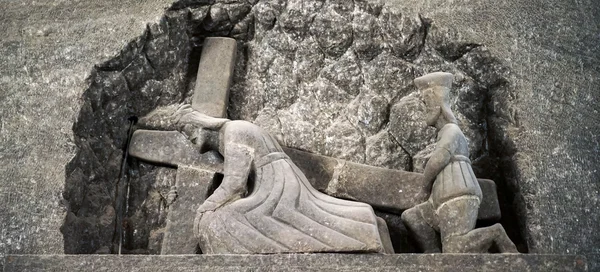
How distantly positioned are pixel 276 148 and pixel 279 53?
0.92m

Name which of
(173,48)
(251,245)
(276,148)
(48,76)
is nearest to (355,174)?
(276,148)

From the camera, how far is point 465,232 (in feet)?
14.3

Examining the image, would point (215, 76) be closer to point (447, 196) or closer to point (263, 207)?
point (263, 207)

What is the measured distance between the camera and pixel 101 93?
504cm

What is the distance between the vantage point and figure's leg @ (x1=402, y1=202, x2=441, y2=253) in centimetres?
455

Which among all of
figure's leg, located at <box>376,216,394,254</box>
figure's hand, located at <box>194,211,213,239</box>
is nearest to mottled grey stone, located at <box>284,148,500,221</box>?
figure's leg, located at <box>376,216,394,254</box>

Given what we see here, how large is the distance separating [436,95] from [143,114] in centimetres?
184

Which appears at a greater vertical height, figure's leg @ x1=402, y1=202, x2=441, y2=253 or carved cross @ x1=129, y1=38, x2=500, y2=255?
carved cross @ x1=129, y1=38, x2=500, y2=255

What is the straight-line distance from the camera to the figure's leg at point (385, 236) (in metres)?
4.40

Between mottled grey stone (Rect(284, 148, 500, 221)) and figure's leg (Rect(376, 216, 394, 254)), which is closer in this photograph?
figure's leg (Rect(376, 216, 394, 254))

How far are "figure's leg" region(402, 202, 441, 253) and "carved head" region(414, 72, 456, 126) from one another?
498 mm

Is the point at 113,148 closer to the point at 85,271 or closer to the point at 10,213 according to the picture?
the point at 10,213

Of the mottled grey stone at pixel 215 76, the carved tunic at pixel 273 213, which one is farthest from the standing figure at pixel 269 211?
the mottled grey stone at pixel 215 76

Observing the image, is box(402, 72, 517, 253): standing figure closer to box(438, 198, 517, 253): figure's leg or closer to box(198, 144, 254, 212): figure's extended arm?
box(438, 198, 517, 253): figure's leg
